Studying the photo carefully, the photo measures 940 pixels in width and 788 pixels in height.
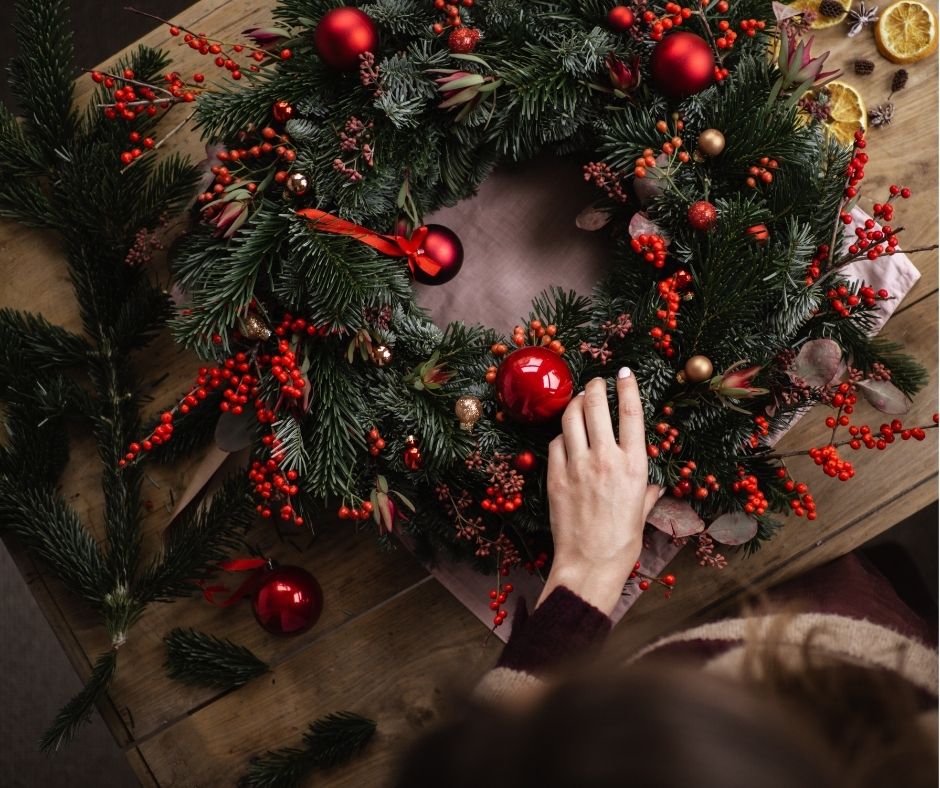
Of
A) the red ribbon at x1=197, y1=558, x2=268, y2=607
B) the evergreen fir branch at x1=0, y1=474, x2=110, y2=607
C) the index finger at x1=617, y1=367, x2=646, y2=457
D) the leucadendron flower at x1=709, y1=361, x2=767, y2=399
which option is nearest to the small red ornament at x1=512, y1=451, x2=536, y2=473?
the index finger at x1=617, y1=367, x2=646, y2=457

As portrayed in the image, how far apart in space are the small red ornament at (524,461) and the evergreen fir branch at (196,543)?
39cm

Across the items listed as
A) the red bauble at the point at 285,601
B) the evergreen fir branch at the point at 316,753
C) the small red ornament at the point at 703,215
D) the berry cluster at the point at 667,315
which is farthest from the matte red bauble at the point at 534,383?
the evergreen fir branch at the point at 316,753

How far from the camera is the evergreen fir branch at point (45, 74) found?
989 millimetres

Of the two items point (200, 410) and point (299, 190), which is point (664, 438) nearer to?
point (299, 190)

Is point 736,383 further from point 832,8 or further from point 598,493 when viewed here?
point 832,8

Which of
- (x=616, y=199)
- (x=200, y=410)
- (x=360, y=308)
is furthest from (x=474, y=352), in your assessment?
(x=200, y=410)

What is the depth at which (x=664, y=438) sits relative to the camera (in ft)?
2.78

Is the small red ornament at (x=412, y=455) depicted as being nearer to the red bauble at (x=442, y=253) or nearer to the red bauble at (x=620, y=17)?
the red bauble at (x=442, y=253)

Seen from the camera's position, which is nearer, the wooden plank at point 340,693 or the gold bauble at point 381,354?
the gold bauble at point 381,354

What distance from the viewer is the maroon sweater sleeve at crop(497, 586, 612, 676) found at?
0.80 metres

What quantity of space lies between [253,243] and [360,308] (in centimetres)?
14

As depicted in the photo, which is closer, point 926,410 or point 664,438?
point 664,438

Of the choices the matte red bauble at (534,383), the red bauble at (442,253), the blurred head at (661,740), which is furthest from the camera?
the red bauble at (442,253)

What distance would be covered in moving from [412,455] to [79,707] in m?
0.58
